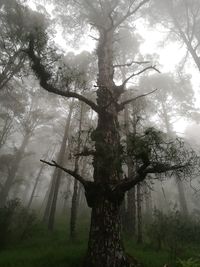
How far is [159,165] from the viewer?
4148 mm

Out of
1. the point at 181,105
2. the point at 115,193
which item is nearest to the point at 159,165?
the point at 115,193

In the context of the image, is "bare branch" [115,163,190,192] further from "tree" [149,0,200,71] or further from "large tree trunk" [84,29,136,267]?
"tree" [149,0,200,71]

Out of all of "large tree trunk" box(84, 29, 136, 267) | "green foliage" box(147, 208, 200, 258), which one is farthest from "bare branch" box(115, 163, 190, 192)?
"green foliage" box(147, 208, 200, 258)

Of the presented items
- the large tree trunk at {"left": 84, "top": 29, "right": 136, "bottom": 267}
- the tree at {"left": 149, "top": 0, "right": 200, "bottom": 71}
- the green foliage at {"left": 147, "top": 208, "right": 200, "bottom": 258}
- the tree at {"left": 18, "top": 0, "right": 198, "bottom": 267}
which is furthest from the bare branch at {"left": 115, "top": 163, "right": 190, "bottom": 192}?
the tree at {"left": 149, "top": 0, "right": 200, "bottom": 71}

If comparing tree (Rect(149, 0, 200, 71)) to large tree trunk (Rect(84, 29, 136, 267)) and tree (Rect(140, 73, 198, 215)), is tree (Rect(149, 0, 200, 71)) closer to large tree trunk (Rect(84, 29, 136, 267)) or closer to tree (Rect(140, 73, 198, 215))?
tree (Rect(140, 73, 198, 215))

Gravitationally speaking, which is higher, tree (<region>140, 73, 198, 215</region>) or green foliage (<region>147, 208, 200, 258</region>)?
tree (<region>140, 73, 198, 215</region>)

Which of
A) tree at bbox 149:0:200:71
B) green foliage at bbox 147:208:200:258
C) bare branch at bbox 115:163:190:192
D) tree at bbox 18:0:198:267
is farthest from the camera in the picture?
tree at bbox 149:0:200:71

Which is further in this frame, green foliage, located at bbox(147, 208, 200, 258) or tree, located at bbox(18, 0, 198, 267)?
green foliage, located at bbox(147, 208, 200, 258)

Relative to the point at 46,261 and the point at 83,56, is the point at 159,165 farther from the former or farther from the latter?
the point at 83,56

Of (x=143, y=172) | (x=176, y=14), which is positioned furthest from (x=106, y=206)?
(x=176, y=14)

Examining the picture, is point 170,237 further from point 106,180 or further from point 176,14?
point 176,14

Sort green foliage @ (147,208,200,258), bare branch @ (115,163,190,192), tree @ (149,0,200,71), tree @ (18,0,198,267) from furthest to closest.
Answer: tree @ (149,0,200,71) → green foliage @ (147,208,200,258) → tree @ (18,0,198,267) → bare branch @ (115,163,190,192)

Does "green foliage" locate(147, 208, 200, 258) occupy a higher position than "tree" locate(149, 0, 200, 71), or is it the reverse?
"tree" locate(149, 0, 200, 71)

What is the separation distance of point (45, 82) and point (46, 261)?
4287 millimetres
